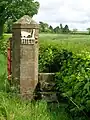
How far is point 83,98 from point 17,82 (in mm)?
2262

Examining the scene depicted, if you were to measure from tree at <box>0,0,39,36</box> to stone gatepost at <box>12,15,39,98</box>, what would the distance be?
45058 millimetres

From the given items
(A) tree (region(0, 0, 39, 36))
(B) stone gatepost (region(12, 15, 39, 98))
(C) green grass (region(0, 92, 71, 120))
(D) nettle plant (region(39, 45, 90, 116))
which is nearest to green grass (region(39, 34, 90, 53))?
(D) nettle plant (region(39, 45, 90, 116))

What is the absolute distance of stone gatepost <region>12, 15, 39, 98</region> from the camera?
718 cm

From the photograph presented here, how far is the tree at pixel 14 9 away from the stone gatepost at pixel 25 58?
45.1 metres

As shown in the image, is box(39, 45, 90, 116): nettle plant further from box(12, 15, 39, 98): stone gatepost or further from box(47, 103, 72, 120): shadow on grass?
box(12, 15, 39, 98): stone gatepost

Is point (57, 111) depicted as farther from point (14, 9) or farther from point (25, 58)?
point (14, 9)

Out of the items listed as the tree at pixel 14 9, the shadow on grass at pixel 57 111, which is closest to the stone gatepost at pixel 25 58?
the shadow on grass at pixel 57 111

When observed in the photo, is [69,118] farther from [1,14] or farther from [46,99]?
[1,14]

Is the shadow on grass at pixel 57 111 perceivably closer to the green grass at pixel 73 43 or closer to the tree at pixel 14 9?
the green grass at pixel 73 43

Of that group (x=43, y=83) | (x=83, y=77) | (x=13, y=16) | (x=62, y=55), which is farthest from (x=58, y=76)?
(x=13, y=16)

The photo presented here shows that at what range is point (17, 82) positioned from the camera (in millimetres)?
7277

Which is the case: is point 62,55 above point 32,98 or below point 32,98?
above

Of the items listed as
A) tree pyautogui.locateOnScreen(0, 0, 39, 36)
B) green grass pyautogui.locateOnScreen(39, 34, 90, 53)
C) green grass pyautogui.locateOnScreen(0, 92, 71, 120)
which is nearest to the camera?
green grass pyautogui.locateOnScreen(0, 92, 71, 120)

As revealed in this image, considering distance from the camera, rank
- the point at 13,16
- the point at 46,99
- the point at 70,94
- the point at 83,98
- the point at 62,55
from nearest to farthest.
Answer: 1. the point at 83,98
2. the point at 70,94
3. the point at 46,99
4. the point at 62,55
5. the point at 13,16
